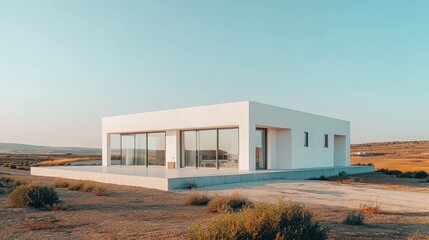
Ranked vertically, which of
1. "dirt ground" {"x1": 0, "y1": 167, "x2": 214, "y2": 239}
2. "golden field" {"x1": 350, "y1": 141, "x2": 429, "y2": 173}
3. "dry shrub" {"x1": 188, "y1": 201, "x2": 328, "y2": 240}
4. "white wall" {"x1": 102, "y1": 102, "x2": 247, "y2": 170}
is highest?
"white wall" {"x1": 102, "y1": 102, "x2": 247, "y2": 170}

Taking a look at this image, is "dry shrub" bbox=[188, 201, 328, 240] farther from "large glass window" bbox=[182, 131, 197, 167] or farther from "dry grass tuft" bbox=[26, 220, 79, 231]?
"large glass window" bbox=[182, 131, 197, 167]

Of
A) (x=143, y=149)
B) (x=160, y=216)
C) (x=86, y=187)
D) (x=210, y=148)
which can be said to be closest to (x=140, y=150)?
(x=143, y=149)

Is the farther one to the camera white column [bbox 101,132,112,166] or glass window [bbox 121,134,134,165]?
white column [bbox 101,132,112,166]

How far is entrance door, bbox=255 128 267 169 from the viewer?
20.8 m

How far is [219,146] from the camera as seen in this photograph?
21109 mm

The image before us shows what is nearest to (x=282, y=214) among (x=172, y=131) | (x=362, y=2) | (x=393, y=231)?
(x=393, y=231)

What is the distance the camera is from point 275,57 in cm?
2381

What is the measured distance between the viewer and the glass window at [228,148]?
66.6 ft

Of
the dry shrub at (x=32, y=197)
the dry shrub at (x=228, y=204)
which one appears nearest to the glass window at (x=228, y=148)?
the dry shrub at (x=228, y=204)

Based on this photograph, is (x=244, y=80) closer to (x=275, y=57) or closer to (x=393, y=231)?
(x=275, y=57)

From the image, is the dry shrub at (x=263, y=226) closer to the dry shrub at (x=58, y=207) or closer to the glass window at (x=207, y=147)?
the dry shrub at (x=58, y=207)

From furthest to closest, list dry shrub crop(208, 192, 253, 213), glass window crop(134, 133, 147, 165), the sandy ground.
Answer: glass window crop(134, 133, 147, 165)
the sandy ground
dry shrub crop(208, 192, 253, 213)

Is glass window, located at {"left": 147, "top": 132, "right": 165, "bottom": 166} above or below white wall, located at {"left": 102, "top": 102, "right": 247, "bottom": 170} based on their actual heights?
below

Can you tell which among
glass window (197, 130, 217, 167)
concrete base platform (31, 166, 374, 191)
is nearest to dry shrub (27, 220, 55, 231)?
concrete base platform (31, 166, 374, 191)
